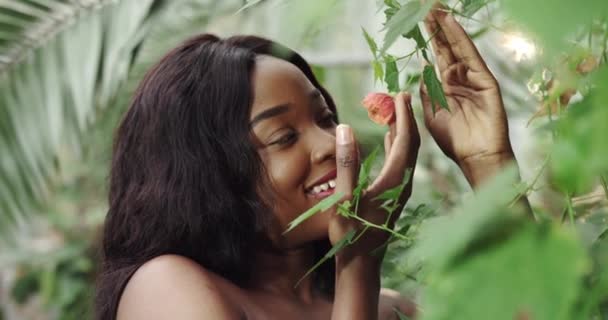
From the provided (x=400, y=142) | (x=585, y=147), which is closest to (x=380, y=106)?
(x=400, y=142)

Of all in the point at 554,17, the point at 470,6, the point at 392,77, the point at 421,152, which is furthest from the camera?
the point at 421,152

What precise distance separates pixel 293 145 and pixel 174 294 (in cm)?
25

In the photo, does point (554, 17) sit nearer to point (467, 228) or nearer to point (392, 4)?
point (467, 228)

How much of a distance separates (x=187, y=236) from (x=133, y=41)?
105 cm

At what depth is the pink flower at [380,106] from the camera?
1132 millimetres

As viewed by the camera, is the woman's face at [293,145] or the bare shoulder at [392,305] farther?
the bare shoulder at [392,305]

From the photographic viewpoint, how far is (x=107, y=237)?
58.9 inches

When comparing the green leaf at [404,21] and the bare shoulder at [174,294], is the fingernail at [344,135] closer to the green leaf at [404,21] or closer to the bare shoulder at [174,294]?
the bare shoulder at [174,294]

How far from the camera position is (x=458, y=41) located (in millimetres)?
1025

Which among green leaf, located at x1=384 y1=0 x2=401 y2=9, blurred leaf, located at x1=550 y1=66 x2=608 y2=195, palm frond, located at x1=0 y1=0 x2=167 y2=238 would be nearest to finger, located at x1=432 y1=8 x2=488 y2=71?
green leaf, located at x1=384 y1=0 x2=401 y2=9

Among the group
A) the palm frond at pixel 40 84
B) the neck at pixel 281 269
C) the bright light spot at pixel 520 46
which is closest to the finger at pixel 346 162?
the bright light spot at pixel 520 46

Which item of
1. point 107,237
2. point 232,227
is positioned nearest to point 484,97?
point 232,227

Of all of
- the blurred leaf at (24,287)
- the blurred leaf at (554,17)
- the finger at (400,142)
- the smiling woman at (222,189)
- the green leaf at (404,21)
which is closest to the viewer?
the blurred leaf at (554,17)

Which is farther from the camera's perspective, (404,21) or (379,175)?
(379,175)
